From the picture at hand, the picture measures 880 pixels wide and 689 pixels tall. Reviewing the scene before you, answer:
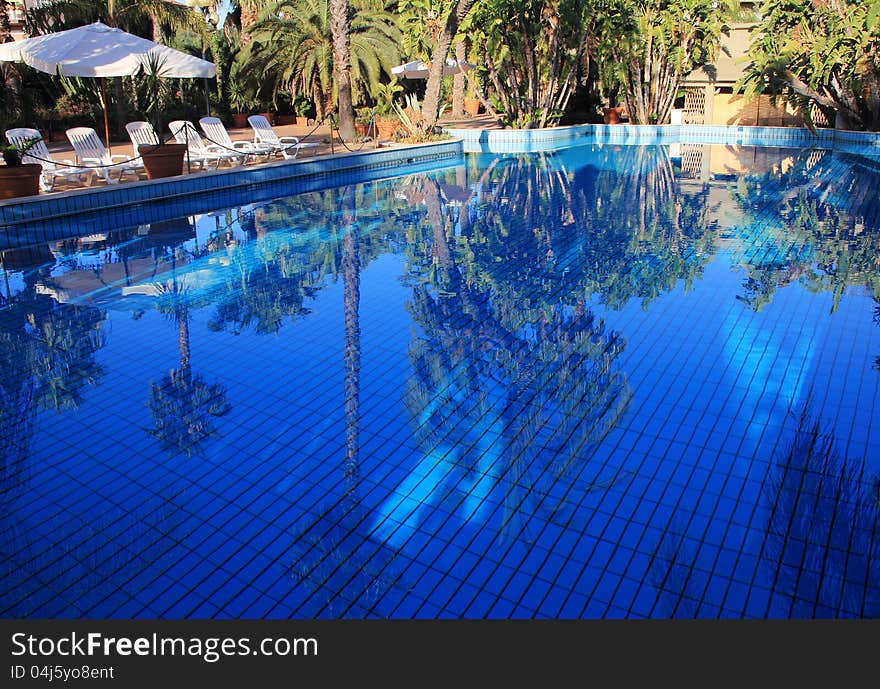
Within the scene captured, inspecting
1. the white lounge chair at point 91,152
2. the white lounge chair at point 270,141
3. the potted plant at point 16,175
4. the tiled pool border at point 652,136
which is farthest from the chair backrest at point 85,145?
the tiled pool border at point 652,136

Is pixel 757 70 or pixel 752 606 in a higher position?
pixel 757 70

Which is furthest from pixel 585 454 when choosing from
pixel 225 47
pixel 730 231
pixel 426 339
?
pixel 225 47

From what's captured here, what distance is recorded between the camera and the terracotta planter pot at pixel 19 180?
9.99 metres

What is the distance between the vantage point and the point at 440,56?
1738cm

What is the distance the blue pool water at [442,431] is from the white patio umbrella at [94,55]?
12.9 feet

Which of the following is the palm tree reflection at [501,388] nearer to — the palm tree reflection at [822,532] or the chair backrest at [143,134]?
the palm tree reflection at [822,532]

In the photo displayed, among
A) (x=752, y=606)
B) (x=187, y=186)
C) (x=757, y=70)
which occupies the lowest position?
(x=752, y=606)

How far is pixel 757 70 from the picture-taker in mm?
19188

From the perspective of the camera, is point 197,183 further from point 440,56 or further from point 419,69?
point 419,69

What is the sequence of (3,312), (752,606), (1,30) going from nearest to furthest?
(752,606), (3,312), (1,30)

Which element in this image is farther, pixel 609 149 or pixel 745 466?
pixel 609 149

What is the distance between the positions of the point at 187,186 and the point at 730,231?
7982 millimetres

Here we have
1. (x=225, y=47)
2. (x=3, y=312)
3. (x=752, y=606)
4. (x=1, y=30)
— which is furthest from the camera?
(x=225, y=47)

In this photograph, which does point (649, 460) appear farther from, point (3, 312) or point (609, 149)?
point (609, 149)
